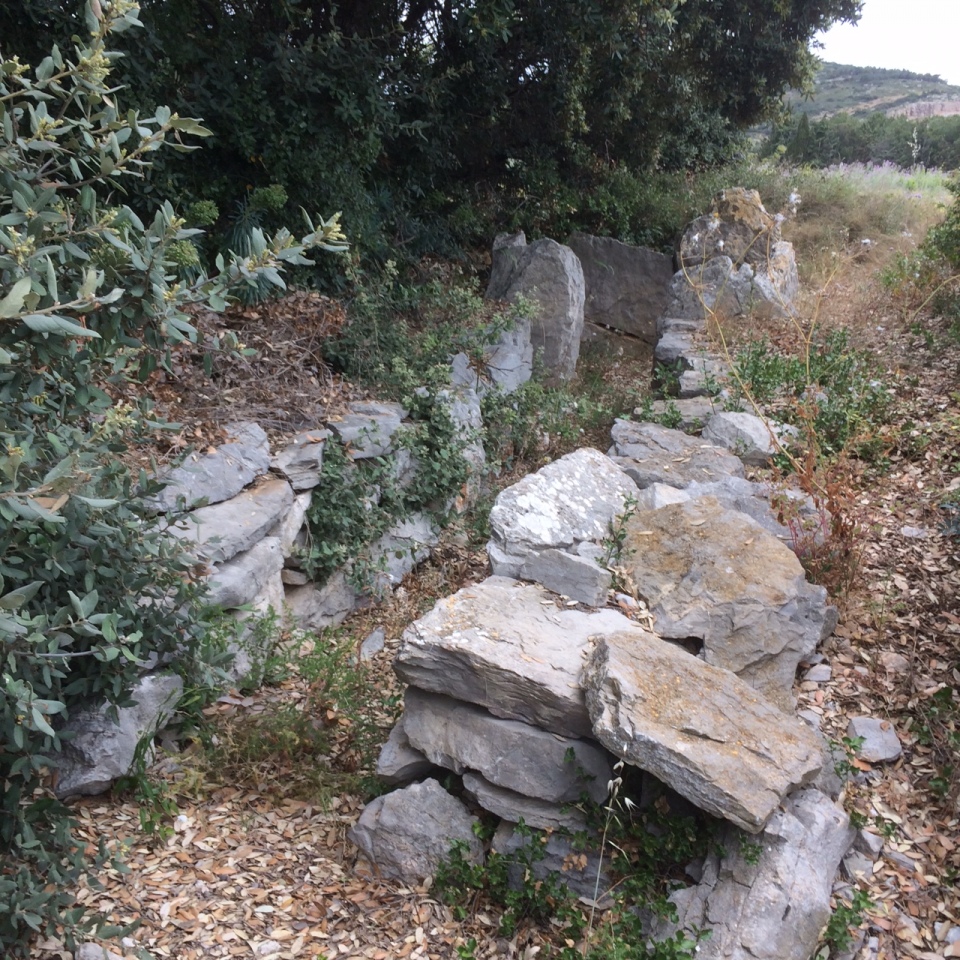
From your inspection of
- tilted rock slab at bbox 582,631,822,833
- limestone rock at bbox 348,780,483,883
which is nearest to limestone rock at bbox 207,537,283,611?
limestone rock at bbox 348,780,483,883

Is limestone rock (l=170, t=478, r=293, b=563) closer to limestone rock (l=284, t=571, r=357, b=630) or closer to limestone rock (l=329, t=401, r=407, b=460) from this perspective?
limestone rock (l=284, t=571, r=357, b=630)

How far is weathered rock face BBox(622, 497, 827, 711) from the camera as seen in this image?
12.0ft

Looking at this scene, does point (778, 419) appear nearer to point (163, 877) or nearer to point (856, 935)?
point (856, 935)

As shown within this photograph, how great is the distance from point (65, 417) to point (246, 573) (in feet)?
5.44

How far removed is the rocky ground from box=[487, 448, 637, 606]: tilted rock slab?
914mm

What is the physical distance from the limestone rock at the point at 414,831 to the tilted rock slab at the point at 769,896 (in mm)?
791

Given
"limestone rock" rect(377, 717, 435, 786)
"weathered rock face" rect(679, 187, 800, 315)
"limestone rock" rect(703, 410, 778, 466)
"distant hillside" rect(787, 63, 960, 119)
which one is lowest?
"limestone rock" rect(377, 717, 435, 786)

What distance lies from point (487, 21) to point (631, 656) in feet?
17.9

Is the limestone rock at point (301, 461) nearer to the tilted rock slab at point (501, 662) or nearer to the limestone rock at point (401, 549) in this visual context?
the limestone rock at point (401, 549)

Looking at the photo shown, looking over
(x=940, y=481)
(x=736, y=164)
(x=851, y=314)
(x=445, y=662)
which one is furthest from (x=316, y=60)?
(x=736, y=164)

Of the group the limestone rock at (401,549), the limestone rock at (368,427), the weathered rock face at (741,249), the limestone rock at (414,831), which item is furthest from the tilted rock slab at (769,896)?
the weathered rock face at (741,249)

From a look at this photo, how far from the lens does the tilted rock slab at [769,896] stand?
2.60 m

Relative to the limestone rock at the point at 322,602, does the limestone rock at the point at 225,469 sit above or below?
above

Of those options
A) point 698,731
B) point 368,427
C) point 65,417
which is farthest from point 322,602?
point 698,731
